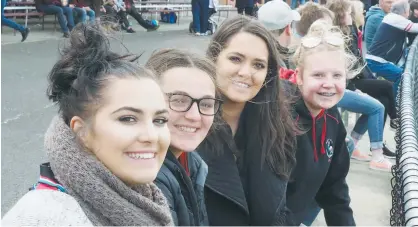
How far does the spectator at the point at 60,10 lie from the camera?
42.2 ft

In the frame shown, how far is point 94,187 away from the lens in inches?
54.9

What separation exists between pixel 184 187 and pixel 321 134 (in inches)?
46.3

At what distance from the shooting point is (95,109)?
5.00 ft

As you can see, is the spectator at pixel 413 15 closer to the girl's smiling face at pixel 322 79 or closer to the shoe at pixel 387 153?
the shoe at pixel 387 153

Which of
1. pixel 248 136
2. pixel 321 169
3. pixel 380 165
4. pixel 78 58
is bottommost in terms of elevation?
pixel 380 165

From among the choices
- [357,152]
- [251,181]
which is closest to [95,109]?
[251,181]

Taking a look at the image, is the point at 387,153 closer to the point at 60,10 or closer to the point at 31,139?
the point at 31,139

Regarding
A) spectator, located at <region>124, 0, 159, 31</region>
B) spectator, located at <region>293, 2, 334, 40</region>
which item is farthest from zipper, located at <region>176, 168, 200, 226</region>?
spectator, located at <region>124, 0, 159, 31</region>

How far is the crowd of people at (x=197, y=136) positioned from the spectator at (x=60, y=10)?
10.3 m

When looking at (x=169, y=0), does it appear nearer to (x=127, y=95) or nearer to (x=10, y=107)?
(x=10, y=107)

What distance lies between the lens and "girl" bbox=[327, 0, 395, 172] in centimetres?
543

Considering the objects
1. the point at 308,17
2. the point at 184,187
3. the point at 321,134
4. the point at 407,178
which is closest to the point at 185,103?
the point at 184,187

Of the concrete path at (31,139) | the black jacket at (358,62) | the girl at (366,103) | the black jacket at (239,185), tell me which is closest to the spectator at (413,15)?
the concrete path at (31,139)

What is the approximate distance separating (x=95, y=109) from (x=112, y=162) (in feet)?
0.51
